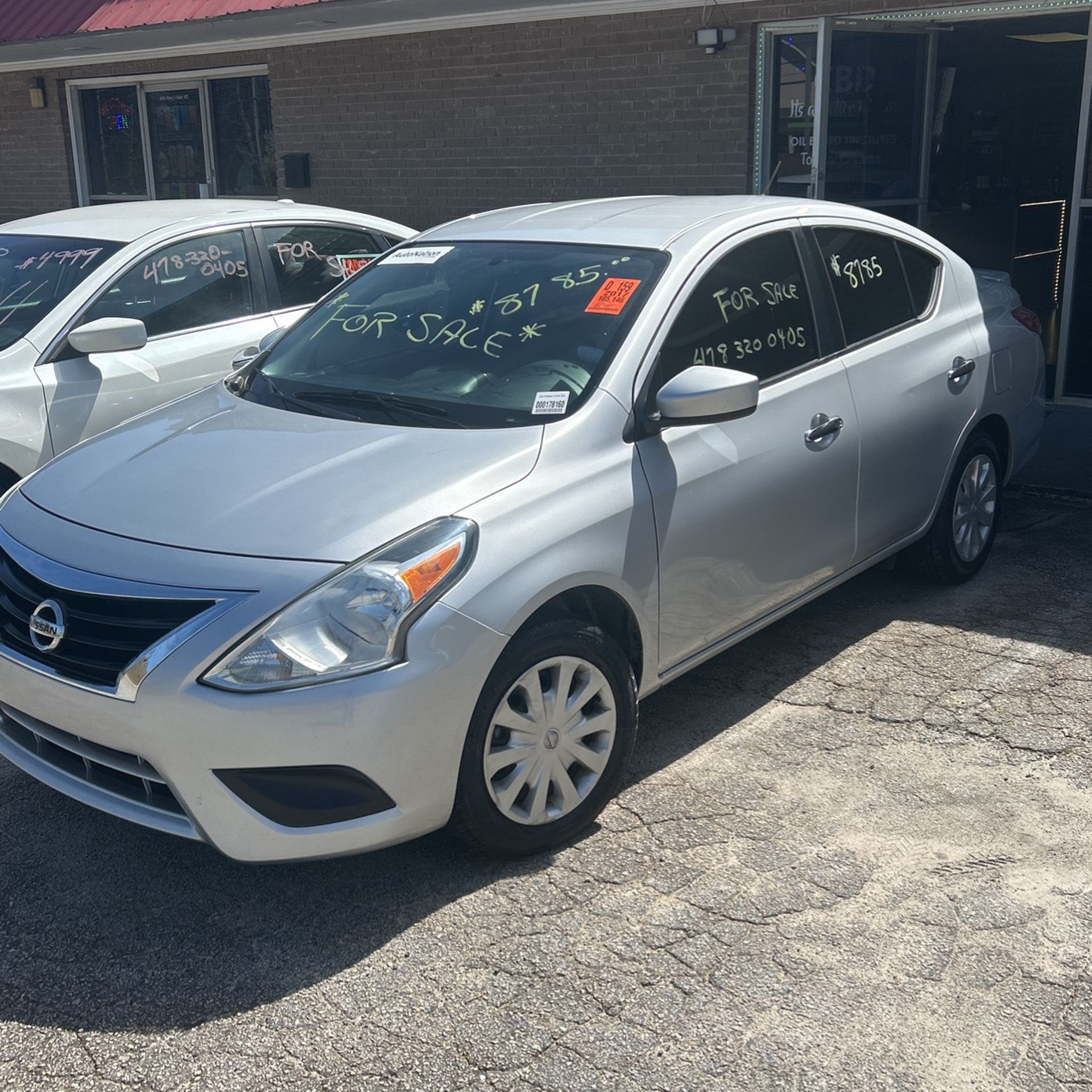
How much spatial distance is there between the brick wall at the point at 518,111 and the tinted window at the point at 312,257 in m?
3.37

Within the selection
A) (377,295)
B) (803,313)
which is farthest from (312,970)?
(803,313)

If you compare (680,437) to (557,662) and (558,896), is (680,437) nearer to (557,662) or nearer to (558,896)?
(557,662)

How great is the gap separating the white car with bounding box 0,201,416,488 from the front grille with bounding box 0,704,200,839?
2.04m

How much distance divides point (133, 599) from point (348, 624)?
1.79ft

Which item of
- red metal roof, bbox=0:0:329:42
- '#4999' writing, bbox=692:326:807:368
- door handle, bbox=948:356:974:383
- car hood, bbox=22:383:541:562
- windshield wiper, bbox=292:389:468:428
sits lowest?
door handle, bbox=948:356:974:383

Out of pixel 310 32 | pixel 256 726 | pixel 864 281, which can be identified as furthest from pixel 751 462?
pixel 310 32

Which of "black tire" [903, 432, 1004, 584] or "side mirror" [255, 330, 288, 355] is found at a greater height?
"side mirror" [255, 330, 288, 355]

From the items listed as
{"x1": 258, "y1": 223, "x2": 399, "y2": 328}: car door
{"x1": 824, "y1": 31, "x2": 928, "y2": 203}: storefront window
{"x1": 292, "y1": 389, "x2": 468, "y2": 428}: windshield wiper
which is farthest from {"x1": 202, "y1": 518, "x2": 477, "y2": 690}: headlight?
{"x1": 824, "y1": 31, "x2": 928, "y2": 203}: storefront window

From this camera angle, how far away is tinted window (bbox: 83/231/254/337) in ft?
19.1

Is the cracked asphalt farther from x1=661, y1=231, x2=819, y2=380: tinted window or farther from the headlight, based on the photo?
x1=661, y1=231, x2=819, y2=380: tinted window

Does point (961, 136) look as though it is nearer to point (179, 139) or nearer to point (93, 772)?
point (179, 139)

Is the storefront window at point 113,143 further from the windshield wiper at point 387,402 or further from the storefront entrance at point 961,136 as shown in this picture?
the windshield wiper at point 387,402

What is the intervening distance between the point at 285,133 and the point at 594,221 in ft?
27.5

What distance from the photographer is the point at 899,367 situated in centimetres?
488
